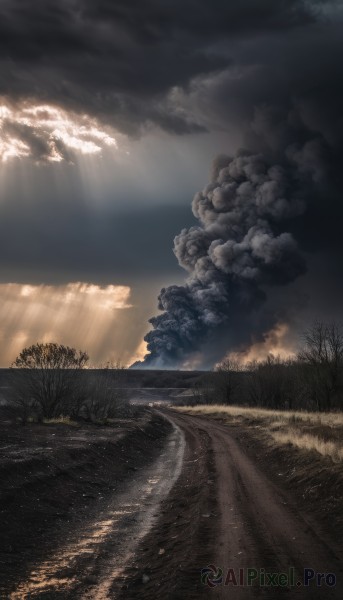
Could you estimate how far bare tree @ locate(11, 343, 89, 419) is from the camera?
2842 cm

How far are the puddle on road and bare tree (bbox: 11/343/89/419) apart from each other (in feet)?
52.4

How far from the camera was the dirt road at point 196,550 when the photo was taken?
231 inches

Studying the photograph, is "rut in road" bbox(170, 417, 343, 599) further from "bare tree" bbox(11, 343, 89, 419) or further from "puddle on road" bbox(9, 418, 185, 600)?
"bare tree" bbox(11, 343, 89, 419)

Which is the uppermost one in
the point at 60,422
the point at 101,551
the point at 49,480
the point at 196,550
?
the point at 60,422

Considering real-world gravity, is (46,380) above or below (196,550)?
above

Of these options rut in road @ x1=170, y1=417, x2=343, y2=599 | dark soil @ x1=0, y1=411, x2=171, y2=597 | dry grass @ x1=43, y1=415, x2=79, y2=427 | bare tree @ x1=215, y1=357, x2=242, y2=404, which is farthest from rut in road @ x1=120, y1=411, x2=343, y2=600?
bare tree @ x1=215, y1=357, x2=242, y2=404

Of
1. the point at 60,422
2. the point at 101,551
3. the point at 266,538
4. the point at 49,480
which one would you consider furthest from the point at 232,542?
the point at 60,422

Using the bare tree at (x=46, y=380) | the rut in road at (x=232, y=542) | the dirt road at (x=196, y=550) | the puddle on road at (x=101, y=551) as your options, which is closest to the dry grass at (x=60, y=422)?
the bare tree at (x=46, y=380)

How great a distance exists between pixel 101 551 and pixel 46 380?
2181 cm

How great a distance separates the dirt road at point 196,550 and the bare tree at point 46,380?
16.5m

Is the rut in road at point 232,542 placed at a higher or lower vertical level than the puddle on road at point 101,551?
higher

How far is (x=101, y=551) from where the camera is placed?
788cm

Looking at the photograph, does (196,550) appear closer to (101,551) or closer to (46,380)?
(101,551)

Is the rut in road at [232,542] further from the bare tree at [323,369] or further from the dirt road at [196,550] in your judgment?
the bare tree at [323,369]
